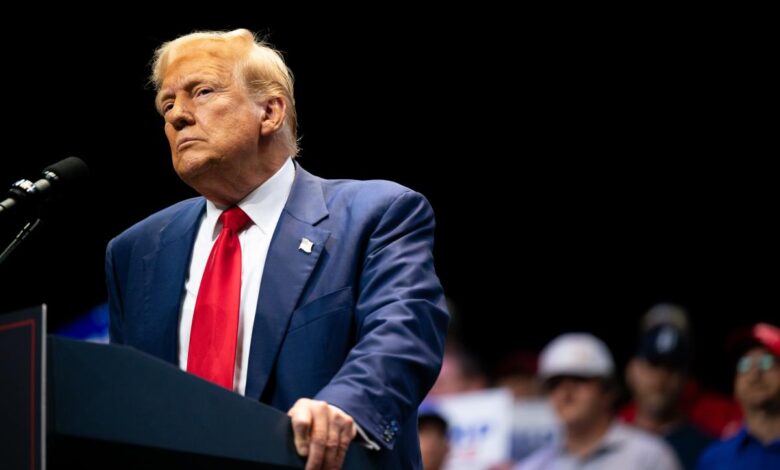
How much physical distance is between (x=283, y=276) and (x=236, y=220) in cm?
23

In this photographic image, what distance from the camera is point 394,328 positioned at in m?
2.00

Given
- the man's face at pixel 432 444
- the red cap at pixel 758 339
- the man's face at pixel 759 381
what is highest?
the red cap at pixel 758 339

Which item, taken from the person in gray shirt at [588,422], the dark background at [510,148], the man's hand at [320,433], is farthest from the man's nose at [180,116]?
the dark background at [510,148]

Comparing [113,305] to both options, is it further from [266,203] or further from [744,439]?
[744,439]

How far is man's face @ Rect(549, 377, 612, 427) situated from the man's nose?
299 centimetres

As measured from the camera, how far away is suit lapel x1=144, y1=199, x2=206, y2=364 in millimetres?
2271

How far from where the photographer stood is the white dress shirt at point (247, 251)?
7.18ft

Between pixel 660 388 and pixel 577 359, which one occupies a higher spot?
pixel 577 359

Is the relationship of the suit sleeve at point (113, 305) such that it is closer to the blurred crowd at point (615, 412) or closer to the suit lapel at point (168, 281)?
the suit lapel at point (168, 281)

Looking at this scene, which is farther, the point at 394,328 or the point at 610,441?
the point at 610,441

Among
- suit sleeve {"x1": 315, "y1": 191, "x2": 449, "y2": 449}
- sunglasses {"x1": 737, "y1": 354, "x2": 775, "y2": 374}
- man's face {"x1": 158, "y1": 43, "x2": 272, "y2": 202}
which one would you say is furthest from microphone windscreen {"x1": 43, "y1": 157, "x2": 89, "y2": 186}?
sunglasses {"x1": 737, "y1": 354, "x2": 775, "y2": 374}

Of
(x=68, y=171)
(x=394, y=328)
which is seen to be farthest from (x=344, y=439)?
(x=68, y=171)

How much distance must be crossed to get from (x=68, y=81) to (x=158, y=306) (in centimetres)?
374

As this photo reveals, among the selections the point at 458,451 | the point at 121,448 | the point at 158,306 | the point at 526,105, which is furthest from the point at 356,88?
the point at 121,448
